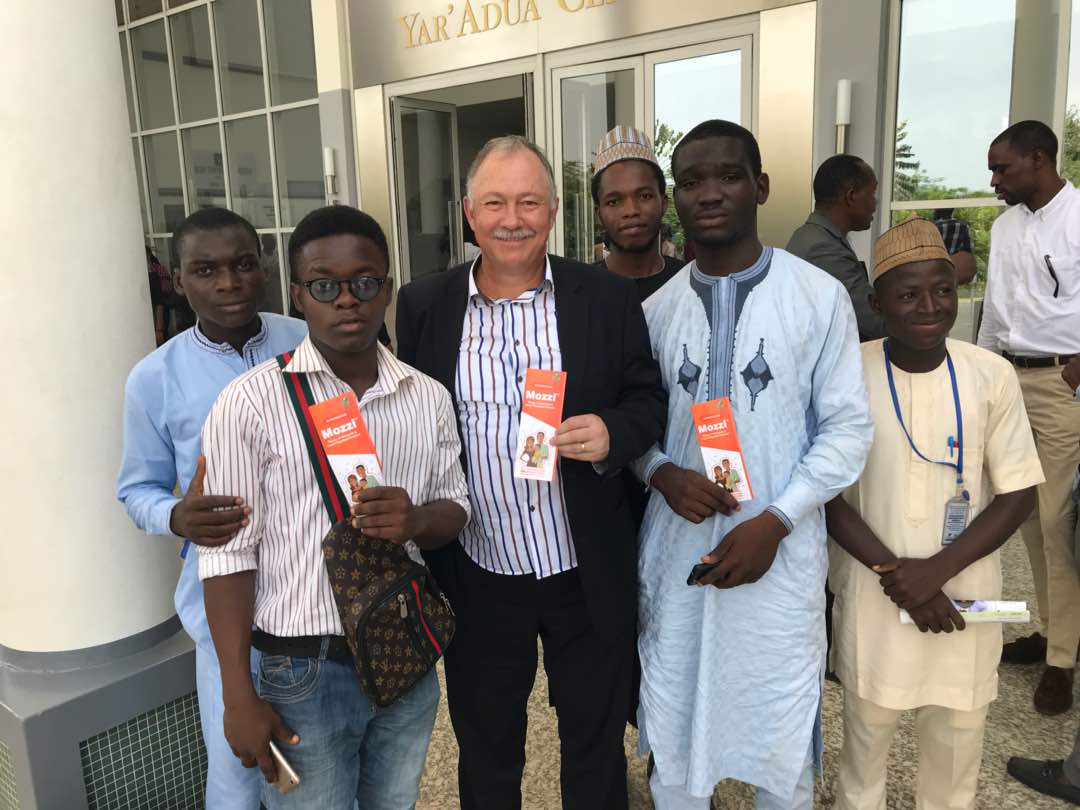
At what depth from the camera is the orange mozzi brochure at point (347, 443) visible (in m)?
1.53

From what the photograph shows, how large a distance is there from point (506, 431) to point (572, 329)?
0.32 metres

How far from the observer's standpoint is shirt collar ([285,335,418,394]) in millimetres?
1647

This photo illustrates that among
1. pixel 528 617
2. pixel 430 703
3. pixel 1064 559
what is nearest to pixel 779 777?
pixel 528 617

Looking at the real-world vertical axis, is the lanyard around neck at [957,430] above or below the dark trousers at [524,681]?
above

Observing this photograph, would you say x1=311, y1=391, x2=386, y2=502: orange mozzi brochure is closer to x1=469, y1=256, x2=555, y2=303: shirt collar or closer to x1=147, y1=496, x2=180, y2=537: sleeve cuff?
x1=147, y1=496, x2=180, y2=537: sleeve cuff

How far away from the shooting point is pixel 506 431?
1984mm

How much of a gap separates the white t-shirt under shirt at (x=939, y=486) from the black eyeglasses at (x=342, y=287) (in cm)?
135

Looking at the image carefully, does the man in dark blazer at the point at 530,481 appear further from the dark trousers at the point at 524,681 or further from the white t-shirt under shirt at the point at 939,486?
Answer: the white t-shirt under shirt at the point at 939,486

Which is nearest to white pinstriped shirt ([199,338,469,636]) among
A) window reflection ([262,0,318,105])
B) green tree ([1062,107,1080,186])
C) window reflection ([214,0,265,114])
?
green tree ([1062,107,1080,186])

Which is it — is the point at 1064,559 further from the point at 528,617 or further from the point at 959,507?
the point at 528,617

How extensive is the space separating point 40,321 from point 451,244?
6.71 metres

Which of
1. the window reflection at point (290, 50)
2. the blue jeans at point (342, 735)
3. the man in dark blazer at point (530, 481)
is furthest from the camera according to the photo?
the window reflection at point (290, 50)

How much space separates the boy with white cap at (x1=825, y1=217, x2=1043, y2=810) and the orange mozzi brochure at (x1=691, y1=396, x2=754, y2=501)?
1.42 ft

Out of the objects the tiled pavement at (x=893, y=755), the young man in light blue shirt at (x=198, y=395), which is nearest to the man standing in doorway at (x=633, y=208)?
the young man in light blue shirt at (x=198, y=395)
